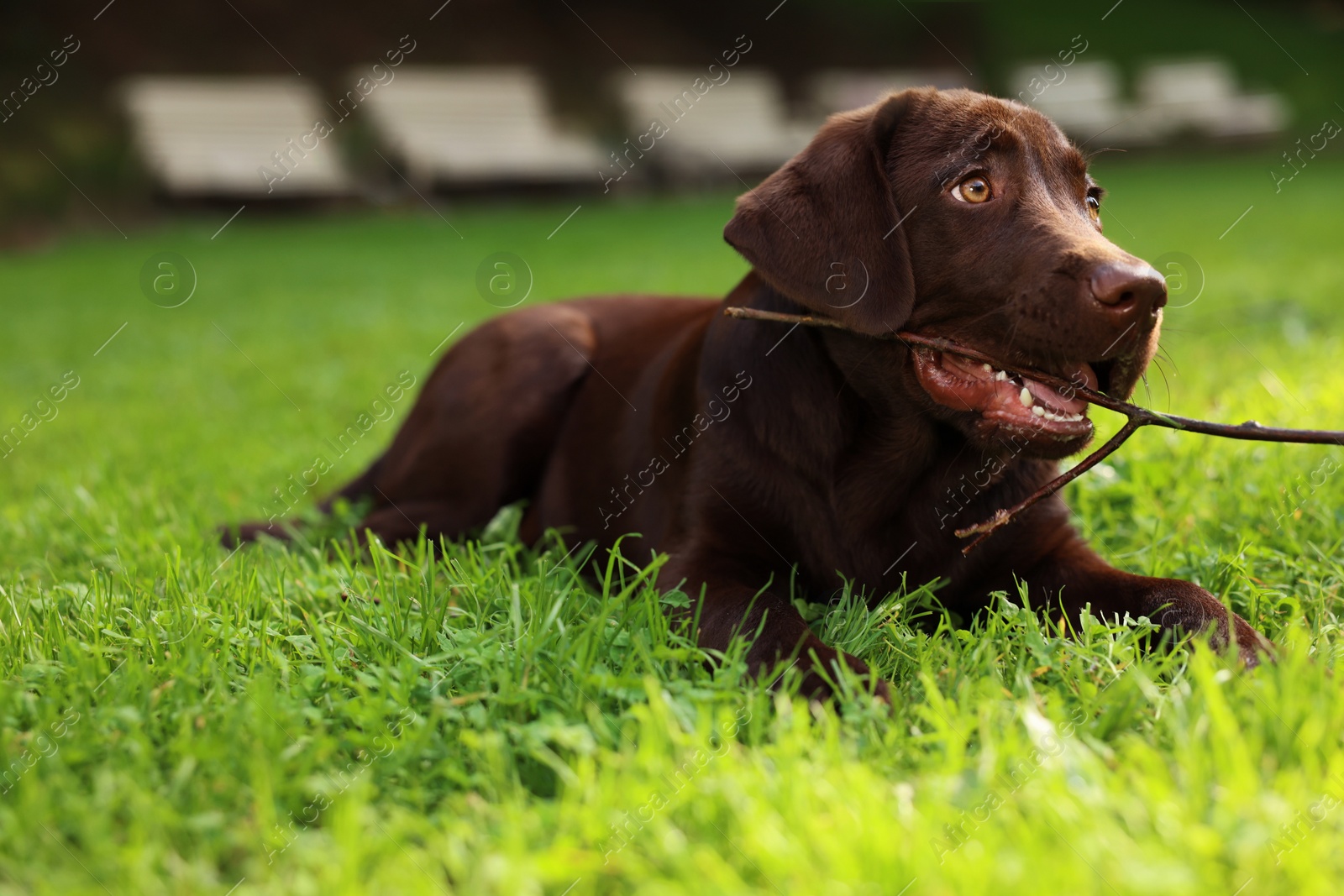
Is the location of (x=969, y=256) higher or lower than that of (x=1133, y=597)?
higher

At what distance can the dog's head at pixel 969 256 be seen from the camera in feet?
6.73

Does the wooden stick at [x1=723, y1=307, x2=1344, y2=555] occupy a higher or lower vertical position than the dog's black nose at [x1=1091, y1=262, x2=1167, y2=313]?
lower

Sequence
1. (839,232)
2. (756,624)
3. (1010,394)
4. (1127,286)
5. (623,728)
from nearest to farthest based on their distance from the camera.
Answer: (623,728) < (1127,286) < (756,624) < (1010,394) < (839,232)

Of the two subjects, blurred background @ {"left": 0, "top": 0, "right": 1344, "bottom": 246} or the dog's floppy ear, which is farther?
blurred background @ {"left": 0, "top": 0, "right": 1344, "bottom": 246}

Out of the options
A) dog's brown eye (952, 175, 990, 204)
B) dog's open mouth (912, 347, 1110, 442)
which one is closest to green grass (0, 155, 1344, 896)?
dog's open mouth (912, 347, 1110, 442)

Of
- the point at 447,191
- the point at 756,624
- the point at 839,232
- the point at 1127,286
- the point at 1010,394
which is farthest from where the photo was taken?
the point at 447,191

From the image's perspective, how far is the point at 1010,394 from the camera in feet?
7.21

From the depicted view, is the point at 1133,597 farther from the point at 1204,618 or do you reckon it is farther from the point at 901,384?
the point at 901,384

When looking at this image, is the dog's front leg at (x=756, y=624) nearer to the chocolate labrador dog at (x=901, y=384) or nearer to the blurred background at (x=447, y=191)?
the chocolate labrador dog at (x=901, y=384)

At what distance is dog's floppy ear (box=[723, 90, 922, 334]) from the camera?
2.24 meters

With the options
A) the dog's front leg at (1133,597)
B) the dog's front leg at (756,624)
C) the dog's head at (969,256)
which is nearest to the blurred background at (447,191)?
the dog's front leg at (1133,597)

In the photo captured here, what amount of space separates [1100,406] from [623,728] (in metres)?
1.19

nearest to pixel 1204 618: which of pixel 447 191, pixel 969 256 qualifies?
pixel 969 256

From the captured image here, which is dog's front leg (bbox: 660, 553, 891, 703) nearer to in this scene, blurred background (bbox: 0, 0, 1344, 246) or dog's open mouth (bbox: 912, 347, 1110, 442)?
dog's open mouth (bbox: 912, 347, 1110, 442)
